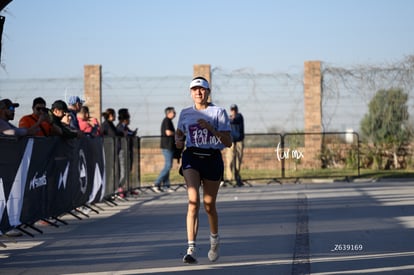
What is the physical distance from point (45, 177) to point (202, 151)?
360cm

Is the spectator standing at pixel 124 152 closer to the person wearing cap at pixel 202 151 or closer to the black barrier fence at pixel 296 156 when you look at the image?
the black barrier fence at pixel 296 156

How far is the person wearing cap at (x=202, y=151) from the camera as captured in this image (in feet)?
31.5

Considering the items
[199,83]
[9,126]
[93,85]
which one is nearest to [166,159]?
[93,85]

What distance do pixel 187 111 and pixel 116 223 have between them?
471 centimetres

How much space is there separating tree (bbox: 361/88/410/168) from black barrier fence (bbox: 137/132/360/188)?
148 centimetres

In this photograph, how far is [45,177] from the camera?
12570 mm

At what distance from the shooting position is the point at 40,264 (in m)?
9.73

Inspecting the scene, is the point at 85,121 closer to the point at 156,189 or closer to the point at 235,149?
the point at 156,189

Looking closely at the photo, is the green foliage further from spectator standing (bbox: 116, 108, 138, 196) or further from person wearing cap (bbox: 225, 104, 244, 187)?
spectator standing (bbox: 116, 108, 138, 196)

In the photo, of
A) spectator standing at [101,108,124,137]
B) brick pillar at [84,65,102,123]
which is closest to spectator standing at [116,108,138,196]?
spectator standing at [101,108,124,137]

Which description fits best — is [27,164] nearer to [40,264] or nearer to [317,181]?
[40,264]

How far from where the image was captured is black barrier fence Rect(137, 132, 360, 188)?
82.1 ft

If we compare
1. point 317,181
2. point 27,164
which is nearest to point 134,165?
point 317,181

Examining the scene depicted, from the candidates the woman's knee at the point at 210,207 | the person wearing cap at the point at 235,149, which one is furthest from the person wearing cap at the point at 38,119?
the person wearing cap at the point at 235,149
